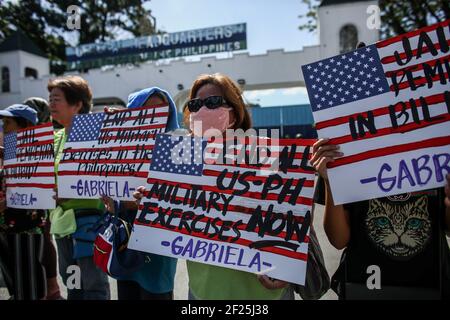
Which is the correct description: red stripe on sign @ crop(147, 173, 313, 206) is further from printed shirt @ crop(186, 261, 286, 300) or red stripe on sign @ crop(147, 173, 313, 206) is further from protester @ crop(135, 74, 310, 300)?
printed shirt @ crop(186, 261, 286, 300)

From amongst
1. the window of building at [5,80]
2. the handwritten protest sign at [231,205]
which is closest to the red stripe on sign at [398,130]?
the handwritten protest sign at [231,205]

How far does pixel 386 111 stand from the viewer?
5.64 feet

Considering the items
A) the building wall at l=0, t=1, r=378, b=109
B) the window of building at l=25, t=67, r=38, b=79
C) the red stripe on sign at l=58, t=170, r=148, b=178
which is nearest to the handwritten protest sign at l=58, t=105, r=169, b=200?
the red stripe on sign at l=58, t=170, r=148, b=178

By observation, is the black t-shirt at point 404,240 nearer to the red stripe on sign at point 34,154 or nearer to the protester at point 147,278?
the protester at point 147,278

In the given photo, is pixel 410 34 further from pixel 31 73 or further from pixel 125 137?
pixel 31 73

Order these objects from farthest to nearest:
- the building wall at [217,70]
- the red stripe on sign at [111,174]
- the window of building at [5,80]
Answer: the window of building at [5,80] < the building wall at [217,70] < the red stripe on sign at [111,174]

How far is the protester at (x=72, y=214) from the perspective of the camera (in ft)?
8.61

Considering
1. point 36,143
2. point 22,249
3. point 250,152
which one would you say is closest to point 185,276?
point 22,249

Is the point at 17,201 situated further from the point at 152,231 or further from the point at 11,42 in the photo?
the point at 11,42

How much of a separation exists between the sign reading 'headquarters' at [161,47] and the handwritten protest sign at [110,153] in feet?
72.5

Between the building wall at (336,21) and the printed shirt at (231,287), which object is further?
the building wall at (336,21)

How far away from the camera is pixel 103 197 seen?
229 centimetres

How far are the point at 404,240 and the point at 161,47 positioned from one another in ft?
83.6

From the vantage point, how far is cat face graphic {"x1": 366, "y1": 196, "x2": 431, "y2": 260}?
170cm
